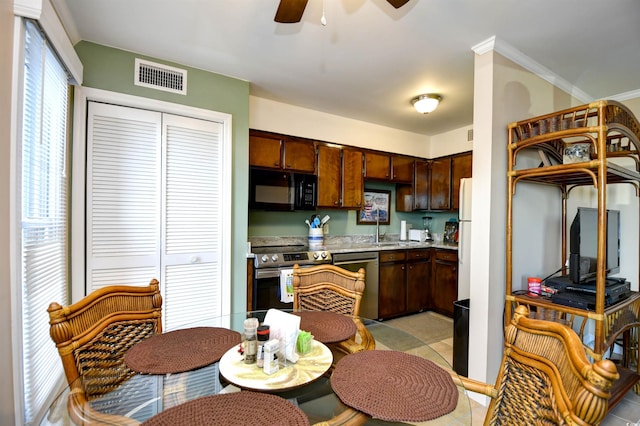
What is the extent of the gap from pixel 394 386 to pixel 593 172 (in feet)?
5.96

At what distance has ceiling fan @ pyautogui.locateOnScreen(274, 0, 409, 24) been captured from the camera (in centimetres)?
137

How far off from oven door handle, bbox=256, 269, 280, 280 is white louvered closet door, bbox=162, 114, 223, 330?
14.1 inches

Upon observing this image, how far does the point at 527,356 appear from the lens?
3.16 feet

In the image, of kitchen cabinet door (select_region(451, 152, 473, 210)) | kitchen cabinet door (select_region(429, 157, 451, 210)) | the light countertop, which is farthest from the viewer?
kitchen cabinet door (select_region(429, 157, 451, 210))

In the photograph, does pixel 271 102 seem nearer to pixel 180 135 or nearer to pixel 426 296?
pixel 180 135

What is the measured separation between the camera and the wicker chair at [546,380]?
0.67 meters

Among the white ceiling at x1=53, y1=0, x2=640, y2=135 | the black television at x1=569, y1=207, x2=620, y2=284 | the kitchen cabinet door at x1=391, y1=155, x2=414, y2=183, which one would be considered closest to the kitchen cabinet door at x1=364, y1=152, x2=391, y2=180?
the kitchen cabinet door at x1=391, y1=155, x2=414, y2=183

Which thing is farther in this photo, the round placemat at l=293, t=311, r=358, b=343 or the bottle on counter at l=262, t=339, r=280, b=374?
the round placemat at l=293, t=311, r=358, b=343

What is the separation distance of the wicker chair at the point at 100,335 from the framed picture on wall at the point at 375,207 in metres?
3.16

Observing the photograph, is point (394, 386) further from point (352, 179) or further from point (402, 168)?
point (402, 168)

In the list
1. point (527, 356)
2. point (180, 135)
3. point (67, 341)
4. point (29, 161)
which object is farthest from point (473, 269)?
point (29, 161)

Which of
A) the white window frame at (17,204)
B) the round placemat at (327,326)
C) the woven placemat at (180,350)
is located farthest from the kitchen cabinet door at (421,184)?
the white window frame at (17,204)

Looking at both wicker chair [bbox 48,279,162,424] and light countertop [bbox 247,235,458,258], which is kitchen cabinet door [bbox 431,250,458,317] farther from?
wicker chair [bbox 48,279,162,424]

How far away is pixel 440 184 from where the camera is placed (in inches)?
166
